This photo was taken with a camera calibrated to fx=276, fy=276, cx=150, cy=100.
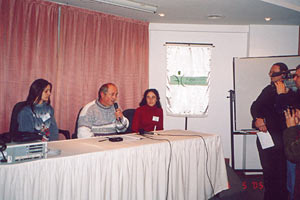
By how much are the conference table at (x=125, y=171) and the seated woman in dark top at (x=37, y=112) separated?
67 centimetres

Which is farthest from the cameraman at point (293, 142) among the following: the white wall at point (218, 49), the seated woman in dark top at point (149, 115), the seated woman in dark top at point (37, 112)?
the white wall at point (218, 49)

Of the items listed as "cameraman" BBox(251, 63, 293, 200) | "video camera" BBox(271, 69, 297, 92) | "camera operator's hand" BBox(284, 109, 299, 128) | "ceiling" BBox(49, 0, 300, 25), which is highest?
"ceiling" BBox(49, 0, 300, 25)

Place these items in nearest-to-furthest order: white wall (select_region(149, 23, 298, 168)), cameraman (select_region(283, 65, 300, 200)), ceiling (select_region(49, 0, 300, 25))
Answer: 1. cameraman (select_region(283, 65, 300, 200))
2. ceiling (select_region(49, 0, 300, 25))
3. white wall (select_region(149, 23, 298, 168))

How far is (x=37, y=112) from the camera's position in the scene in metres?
2.94

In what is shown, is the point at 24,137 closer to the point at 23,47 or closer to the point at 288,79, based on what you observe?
the point at 23,47

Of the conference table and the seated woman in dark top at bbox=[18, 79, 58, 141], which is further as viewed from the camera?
the seated woman in dark top at bbox=[18, 79, 58, 141]

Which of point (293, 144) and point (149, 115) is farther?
point (149, 115)

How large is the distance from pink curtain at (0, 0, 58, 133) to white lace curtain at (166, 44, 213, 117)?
2.01m

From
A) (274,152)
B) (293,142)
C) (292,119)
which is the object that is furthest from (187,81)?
(293,142)

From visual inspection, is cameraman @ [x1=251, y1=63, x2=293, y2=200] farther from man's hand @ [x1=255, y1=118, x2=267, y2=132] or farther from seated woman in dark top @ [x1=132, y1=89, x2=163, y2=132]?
seated woman in dark top @ [x1=132, y1=89, x2=163, y2=132]

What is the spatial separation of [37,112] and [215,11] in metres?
2.79

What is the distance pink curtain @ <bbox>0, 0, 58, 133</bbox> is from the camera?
11.0 ft

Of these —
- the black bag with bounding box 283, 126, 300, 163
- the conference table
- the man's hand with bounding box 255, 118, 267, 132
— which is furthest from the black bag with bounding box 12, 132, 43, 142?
the man's hand with bounding box 255, 118, 267, 132

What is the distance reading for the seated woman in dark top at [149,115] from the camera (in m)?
3.70
